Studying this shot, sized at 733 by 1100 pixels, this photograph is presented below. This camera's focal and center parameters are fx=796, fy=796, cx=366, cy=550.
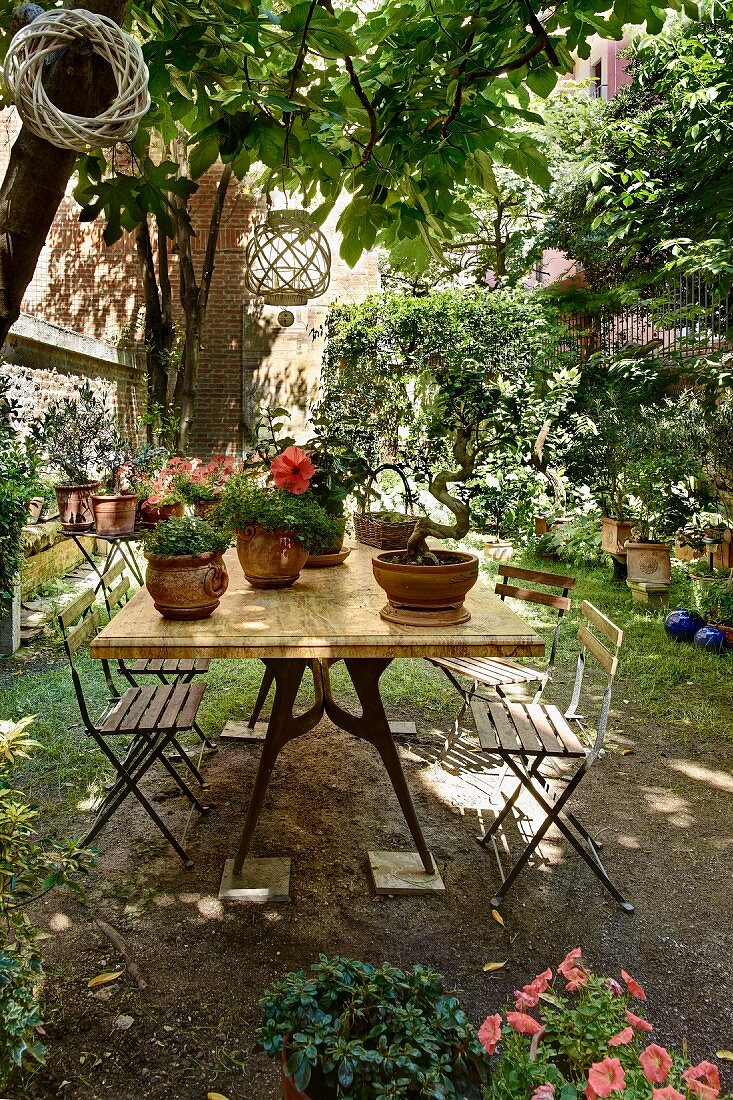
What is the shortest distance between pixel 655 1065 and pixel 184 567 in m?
1.96

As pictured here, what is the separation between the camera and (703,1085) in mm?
1110

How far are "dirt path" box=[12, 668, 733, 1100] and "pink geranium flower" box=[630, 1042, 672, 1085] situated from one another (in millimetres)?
1246

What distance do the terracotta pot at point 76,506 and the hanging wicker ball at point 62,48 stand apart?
4.61 m

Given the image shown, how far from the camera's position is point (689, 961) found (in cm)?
253

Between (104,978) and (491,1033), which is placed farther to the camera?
(104,978)

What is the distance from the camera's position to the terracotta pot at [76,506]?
585 cm

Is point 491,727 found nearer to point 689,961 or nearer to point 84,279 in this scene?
point 689,961

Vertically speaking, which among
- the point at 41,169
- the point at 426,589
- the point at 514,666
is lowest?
the point at 514,666

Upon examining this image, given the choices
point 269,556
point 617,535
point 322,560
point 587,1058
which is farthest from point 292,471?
point 617,535

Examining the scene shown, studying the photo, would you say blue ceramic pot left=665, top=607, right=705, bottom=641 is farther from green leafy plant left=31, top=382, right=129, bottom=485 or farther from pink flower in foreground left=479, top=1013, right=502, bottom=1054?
pink flower in foreground left=479, top=1013, right=502, bottom=1054

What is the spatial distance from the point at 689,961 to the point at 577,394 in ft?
28.9

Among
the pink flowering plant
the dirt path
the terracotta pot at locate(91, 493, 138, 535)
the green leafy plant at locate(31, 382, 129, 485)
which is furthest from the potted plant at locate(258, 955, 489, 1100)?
the green leafy plant at locate(31, 382, 129, 485)

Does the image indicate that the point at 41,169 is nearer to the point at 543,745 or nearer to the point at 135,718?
the point at 135,718

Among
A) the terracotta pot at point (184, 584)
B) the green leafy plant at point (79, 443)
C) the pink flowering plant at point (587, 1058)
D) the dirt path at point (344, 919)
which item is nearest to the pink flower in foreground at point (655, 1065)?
the pink flowering plant at point (587, 1058)
